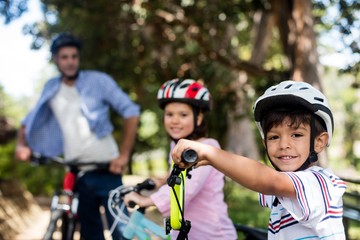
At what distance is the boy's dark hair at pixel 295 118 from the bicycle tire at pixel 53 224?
2.75 meters

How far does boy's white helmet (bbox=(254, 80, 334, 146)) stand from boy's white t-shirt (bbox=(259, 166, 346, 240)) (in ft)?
0.83

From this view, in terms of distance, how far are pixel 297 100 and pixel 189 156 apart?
2.30 ft

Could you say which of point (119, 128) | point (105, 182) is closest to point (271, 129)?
point (105, 182)

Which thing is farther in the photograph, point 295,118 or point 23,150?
point 23,150

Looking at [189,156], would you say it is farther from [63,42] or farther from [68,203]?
[63,42]

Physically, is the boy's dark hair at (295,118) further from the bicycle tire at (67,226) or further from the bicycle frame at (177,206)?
the bicycle tire at (67,226)

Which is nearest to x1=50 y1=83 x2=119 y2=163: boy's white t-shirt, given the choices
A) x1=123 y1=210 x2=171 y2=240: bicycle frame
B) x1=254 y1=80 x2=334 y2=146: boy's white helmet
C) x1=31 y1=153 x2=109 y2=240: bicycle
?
x1=31 y1=153 x2=109 y2=240: bicycle

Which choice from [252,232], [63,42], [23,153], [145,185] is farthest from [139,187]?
[63,42]

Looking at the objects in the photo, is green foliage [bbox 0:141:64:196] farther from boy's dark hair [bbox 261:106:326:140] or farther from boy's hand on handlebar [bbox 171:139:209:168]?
boy's hand on handlebar [bbox 171:139:209:168]

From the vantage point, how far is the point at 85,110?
5.04 metres

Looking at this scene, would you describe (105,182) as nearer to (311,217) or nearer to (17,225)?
(311,217)

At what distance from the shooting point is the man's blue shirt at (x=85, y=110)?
505 cm

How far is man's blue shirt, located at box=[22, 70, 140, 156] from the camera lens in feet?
16.6

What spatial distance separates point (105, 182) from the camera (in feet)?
16.3
